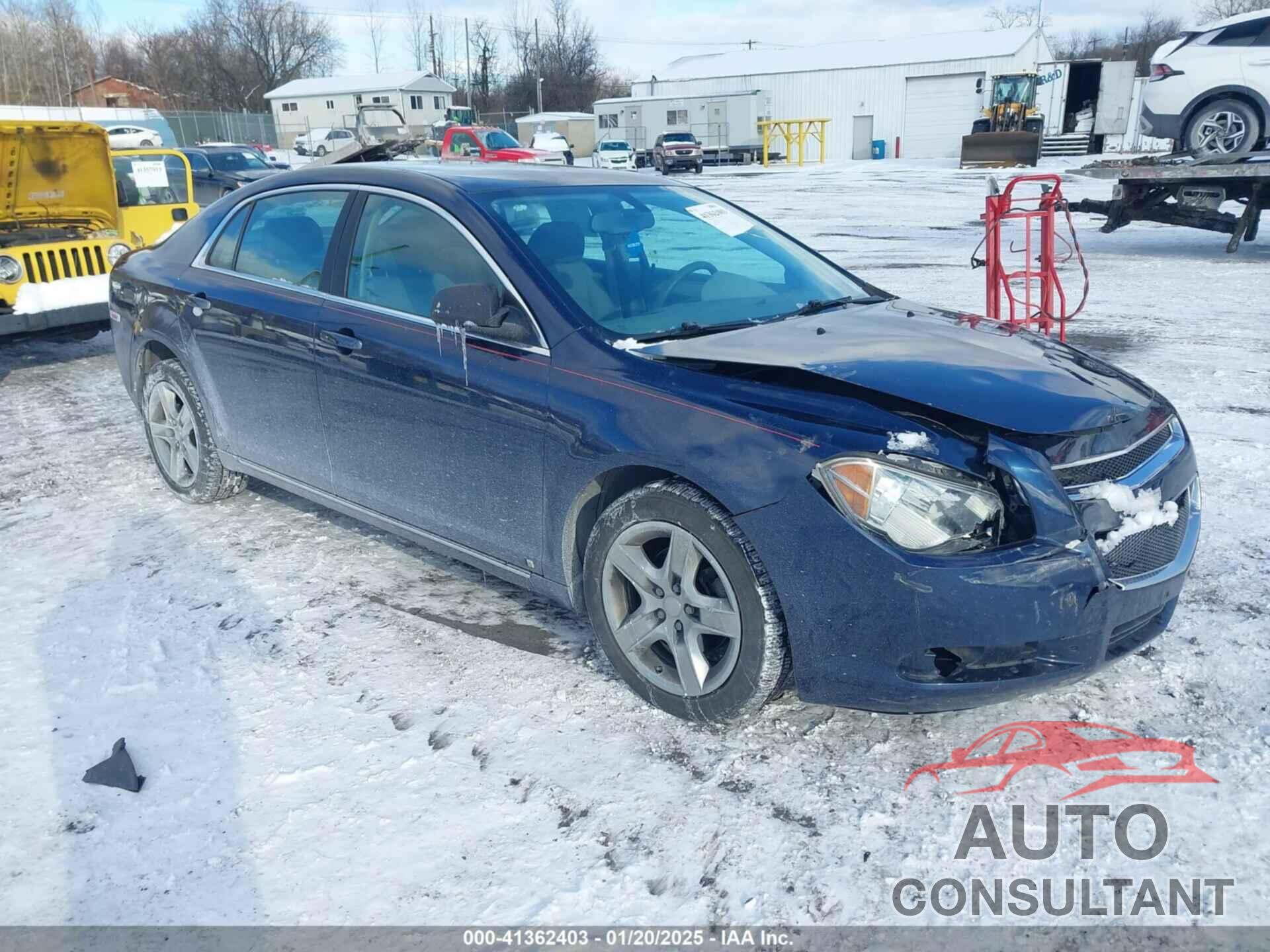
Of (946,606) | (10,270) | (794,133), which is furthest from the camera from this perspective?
(794,133)

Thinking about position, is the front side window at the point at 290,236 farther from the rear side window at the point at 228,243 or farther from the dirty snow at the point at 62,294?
the dirty snow at the point at 62,294

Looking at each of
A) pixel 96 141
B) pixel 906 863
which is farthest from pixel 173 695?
pixel 96 141

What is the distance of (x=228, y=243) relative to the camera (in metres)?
4.61

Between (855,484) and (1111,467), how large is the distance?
775 millimetres

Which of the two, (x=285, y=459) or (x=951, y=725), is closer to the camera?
(x=951, y=725)

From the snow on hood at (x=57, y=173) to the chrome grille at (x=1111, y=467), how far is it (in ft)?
28.7

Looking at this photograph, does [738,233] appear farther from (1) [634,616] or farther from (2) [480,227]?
(1) [634,616]

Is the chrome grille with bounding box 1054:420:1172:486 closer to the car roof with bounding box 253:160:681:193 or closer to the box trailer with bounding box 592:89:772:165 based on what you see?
the car roof with bounding box 253:160:681:193

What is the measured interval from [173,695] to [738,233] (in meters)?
2.81

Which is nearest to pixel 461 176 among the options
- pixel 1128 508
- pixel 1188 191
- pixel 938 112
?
pixel 1128 508

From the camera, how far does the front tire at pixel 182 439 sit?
4.82 metres

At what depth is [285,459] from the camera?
430 centimetres

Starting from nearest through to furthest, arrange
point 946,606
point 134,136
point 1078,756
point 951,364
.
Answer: point 946,606
point 1078,756
point 951,364
point 134,136

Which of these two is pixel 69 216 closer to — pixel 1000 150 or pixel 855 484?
pixel 855 484
